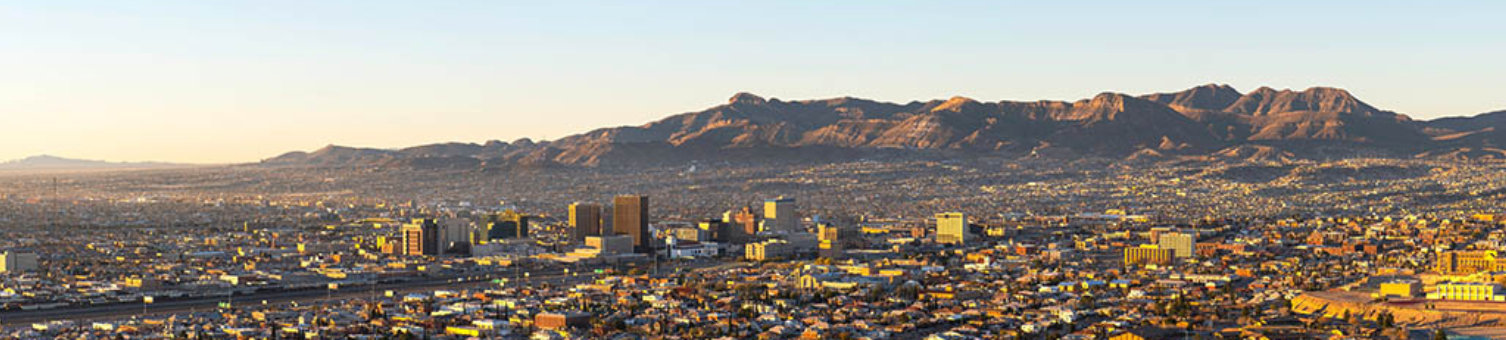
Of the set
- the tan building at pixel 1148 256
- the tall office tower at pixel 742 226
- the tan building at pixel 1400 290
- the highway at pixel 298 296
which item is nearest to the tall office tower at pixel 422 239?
the highway at pixel 298 296

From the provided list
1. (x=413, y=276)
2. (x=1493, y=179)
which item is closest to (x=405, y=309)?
(x=413, y=276)

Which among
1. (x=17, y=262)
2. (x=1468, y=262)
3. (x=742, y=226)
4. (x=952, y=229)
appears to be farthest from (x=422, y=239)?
(x=1468, y=262)

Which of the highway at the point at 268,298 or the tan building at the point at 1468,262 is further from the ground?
the tan building at the point at 1468,262

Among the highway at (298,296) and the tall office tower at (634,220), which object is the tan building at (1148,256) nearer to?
the highway at (298,296)

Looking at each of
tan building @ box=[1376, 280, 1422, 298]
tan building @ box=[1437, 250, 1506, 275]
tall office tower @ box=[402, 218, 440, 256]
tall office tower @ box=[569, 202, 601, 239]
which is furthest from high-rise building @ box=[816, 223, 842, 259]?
tan building @ box=[1376, 280, 1422, 298]

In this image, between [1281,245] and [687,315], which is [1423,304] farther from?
[1281,245]
